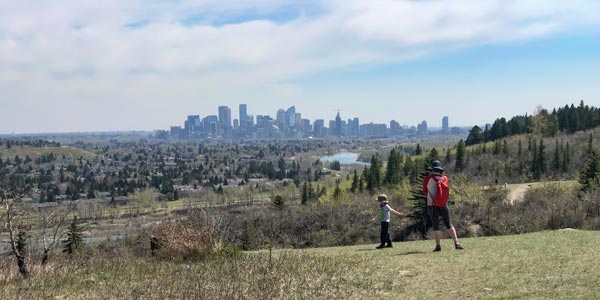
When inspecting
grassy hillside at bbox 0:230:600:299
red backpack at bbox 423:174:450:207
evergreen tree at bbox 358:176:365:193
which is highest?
red backpack at bbox 423:174:450:207

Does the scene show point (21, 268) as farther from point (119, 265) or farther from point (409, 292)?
point (409, 292)

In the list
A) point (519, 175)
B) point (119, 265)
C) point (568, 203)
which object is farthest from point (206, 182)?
point (119, 265)

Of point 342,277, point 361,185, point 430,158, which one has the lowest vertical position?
point 361,185

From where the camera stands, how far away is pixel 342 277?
7.76m

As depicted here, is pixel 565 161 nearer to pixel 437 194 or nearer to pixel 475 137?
pixel 475 137

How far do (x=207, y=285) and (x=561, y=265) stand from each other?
5416mm

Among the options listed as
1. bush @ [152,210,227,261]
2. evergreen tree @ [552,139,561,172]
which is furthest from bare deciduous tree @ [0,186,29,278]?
evergreen tree @ [552,139,561,172]

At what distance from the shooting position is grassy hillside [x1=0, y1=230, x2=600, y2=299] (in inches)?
260

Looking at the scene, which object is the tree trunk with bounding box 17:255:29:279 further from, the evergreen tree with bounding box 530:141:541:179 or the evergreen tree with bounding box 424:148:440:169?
the evergreen tree with bounding box 530:141:541:179

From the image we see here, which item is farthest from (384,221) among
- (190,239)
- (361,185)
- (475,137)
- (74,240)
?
(475,137)

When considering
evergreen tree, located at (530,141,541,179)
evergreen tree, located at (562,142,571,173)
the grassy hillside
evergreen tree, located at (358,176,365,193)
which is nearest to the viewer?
the grassy hillside

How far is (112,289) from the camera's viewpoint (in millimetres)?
7391

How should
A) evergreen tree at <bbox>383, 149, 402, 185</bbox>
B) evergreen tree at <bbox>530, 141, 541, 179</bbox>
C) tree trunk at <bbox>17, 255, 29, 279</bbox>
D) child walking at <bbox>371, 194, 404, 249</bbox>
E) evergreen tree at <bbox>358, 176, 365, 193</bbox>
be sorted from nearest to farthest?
tree trunk at <bbox>17, 255, 29, 279</bbox>
child walking at <bbox>371, 194, 404, 249</bbox>
evergreen tree at <bbox>530, 141, 541, 179</bbox>
evergreen tree at <bbox>358, 176, 365, 193</bbox>
evergreen tree at <bbox>383, 149, 402, 185</bbox>

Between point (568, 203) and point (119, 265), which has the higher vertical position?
point (119, 265)
